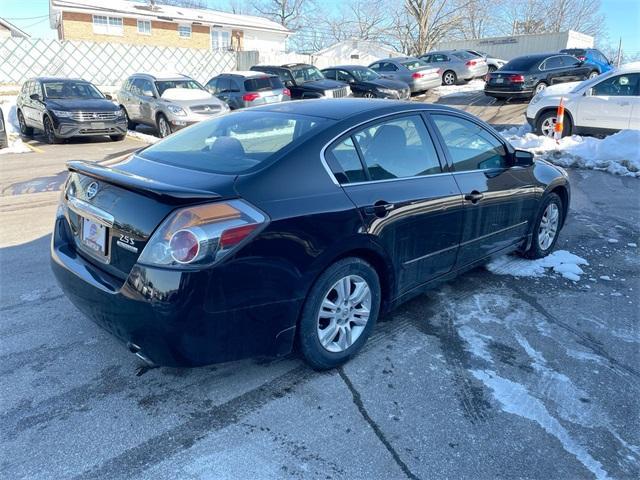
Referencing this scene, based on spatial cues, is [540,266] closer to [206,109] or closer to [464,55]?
[206,109]

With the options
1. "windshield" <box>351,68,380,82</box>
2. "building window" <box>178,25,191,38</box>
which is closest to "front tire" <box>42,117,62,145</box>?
"windshield" <box>351,68,380,82</box>

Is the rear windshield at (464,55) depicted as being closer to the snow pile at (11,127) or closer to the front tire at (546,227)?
the snow pile at (11,127)

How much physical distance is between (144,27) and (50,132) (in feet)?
76.8

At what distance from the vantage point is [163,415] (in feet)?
8.70

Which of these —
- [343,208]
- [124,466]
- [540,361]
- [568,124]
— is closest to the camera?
[124,466]

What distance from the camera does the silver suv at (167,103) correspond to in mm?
12865

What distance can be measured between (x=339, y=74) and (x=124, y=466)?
18.6 metres

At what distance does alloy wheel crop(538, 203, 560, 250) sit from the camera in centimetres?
499

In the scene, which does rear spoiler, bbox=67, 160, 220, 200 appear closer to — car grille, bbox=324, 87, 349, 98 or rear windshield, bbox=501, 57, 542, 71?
car grille, bbox=324, 87, 349, 98

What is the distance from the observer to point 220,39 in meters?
37.4

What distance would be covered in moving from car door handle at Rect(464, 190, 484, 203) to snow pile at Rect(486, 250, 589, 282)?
101 centimetres

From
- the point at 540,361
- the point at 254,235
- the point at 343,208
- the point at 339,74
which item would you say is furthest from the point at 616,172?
the point at 339,74

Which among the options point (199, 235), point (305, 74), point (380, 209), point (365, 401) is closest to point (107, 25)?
point (305, 74)

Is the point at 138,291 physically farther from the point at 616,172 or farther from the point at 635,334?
the point at 616,172
